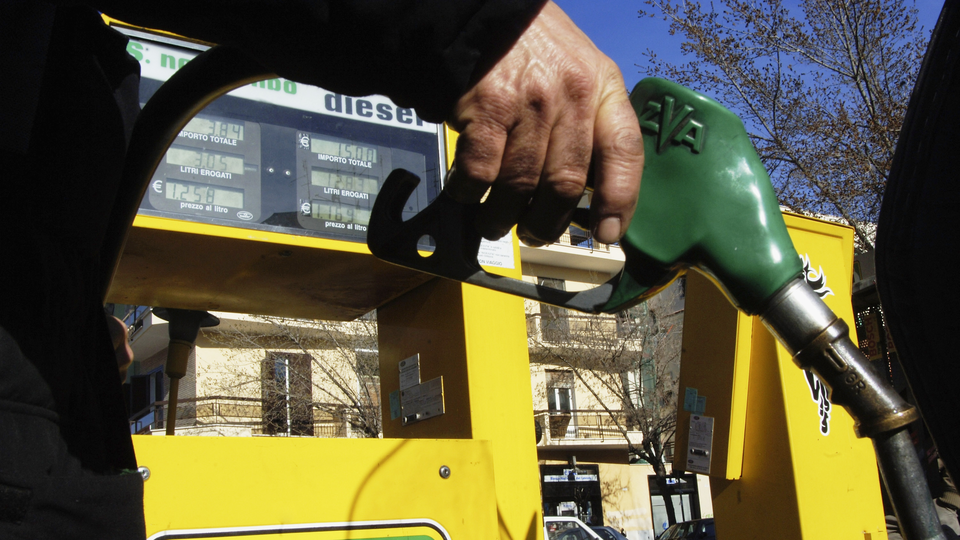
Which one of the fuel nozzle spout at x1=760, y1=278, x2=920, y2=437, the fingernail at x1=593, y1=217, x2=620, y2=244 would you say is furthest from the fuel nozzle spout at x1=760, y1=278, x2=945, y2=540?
the fingernail at x1=593, y1=217, x2=620, y2=244

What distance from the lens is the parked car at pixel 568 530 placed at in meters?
15.4

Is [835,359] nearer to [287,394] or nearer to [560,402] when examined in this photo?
[287,394]

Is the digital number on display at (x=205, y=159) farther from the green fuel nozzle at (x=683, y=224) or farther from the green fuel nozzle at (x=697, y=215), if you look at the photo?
the green fuel nozzle at (x=697, y=215)

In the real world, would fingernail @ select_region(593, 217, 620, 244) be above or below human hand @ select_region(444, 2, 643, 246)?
below

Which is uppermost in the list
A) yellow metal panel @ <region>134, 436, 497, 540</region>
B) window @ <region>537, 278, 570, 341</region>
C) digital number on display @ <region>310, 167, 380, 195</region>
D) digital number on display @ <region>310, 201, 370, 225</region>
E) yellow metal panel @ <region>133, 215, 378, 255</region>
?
window @ <region>537, 278, 570, 341</region>

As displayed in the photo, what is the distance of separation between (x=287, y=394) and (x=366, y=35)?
16.1m

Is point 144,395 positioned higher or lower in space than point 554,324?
lower

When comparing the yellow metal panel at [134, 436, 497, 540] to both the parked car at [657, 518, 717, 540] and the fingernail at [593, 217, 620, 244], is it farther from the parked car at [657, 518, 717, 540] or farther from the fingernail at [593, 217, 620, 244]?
the parked car at [657, 518, 717, 540]

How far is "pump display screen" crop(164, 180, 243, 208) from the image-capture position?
76.7 inches

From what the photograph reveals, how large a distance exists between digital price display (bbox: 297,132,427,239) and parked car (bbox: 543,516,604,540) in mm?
14020

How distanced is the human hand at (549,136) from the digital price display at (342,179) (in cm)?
131

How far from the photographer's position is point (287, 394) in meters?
16.0

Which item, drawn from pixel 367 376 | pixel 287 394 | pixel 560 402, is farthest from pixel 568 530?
pixel 560 402

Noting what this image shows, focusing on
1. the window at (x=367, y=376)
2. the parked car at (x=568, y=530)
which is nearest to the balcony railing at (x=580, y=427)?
the parked car at (x=568, y=530)
